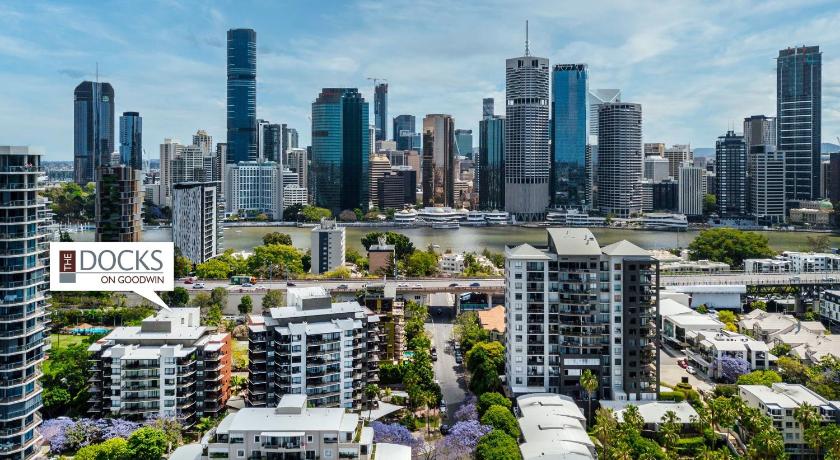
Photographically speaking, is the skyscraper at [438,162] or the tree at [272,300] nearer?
the tree at [272,300]

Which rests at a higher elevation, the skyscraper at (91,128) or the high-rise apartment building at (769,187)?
the skyscraper at (91,128)

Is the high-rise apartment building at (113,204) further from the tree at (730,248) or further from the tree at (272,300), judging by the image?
the tree at (730,248)

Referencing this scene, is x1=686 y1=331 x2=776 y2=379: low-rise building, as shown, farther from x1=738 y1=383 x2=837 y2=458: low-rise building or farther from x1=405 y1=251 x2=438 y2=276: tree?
x1=405 y1=251 x2=438 y2=276: tree

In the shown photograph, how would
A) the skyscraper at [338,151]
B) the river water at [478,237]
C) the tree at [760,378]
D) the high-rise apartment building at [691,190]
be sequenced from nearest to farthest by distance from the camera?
the tree at [760,378] → the river water at [478,237] → the high-rise apartment building at [691,190] → the skyscraper at [338,151]

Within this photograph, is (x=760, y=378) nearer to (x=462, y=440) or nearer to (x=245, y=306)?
(x=462, y=440)

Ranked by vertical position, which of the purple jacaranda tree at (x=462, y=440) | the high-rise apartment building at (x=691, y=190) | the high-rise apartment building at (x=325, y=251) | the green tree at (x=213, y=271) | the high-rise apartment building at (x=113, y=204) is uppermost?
the high-rise apartment building at (x=691, y=190)

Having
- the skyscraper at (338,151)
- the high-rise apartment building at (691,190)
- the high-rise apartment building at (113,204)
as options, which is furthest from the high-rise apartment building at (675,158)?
the high-rise apartment building at (113,204)

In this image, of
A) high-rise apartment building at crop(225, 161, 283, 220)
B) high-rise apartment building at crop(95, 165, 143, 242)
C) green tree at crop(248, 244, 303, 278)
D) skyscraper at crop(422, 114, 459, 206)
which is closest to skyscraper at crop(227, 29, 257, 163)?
high-rise apartment building at crop(225, 161, 283, 220)
